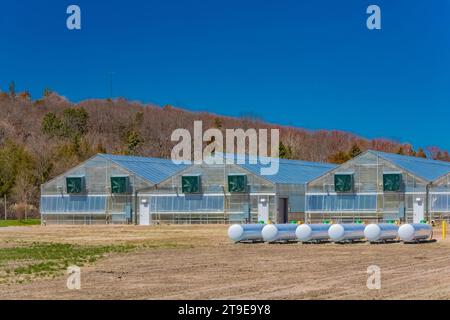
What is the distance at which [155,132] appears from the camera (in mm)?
171500

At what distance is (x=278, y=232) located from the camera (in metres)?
41.4

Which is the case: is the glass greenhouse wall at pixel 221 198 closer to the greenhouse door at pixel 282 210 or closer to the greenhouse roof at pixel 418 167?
the greenhouse door at pixel 282 210

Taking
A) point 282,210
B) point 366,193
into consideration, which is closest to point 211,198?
point 282,210

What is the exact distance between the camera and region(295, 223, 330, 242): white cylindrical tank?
41531 mm

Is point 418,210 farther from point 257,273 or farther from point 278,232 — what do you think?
point 257,273

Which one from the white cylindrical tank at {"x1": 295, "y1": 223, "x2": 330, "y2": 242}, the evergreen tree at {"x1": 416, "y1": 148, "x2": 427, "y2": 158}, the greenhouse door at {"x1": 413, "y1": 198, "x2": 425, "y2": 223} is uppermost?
the evergreen tree at {"x1": 416, "y1": 148, "x2": 427, "y2": 158}

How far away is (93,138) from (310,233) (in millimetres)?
121025

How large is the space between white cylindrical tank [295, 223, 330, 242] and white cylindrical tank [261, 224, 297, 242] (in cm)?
43

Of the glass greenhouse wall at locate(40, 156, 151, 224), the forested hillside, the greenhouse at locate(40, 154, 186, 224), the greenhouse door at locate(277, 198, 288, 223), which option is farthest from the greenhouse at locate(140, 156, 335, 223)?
the forested hillside

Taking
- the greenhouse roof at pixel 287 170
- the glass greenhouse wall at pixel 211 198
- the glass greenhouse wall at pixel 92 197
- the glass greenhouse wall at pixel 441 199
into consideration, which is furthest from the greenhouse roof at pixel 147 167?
the glass greenhouse wall at pixel 441 199

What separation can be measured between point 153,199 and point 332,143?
95374 millimetres

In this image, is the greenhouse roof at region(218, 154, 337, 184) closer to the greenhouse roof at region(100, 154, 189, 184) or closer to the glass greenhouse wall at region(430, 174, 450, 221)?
the greenhouse roof at region(100, 154, 189, 184)
